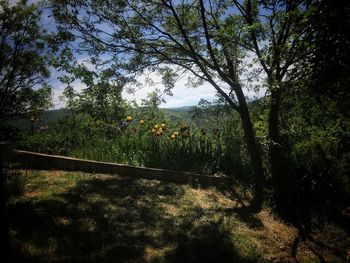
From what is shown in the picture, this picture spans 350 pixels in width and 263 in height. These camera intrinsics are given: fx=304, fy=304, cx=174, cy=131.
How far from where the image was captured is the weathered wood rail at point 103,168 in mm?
6629

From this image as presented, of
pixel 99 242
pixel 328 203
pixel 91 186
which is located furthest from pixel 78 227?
pixel 328 203

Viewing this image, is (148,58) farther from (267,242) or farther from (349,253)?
(349,253)

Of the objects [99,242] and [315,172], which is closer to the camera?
[99,242]

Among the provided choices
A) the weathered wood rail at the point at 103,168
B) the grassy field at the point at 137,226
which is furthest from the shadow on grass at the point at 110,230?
the weathered wood rail at the point at 103,168

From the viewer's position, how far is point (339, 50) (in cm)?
326

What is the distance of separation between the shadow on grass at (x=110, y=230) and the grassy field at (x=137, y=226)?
0.04 feet

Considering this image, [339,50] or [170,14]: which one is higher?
[170,14]

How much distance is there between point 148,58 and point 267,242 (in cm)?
428

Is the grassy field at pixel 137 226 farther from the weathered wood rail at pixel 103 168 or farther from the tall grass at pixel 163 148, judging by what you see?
the tall grass at pixel 163 148

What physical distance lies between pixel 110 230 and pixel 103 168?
8.99 ft

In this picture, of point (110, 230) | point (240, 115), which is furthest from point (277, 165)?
point (110, 230)

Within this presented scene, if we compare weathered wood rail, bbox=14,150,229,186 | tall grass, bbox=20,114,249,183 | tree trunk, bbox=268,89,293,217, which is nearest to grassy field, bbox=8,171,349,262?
weathered wood rail, bbox=14,150,229,186

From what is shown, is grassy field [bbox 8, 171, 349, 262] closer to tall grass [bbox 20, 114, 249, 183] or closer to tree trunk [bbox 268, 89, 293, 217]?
tree trunk [bbox 268, 89, 293, 217]

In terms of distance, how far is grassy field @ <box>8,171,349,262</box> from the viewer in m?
3.56
